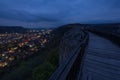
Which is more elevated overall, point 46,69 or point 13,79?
point 46,69

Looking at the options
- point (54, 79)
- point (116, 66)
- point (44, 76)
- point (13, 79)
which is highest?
point (54, 79)

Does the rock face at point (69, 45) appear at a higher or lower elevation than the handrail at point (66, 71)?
lower

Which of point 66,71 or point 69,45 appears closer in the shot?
point 66,71

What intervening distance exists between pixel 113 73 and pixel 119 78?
52 centimetres

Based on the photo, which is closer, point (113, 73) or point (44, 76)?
point (113, 73)

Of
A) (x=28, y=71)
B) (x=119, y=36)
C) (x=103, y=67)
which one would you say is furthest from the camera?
(x=28, y=71)

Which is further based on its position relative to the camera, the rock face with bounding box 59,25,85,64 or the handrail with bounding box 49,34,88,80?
the rock face with bounding box 59,25,85,64

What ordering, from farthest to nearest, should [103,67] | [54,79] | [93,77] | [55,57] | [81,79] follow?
[55,57] → [103,67] → [93,77] → [81,79] → [54,79]

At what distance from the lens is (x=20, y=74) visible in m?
34.0

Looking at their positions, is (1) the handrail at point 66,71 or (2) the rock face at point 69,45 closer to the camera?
(1) the handrail at point 66,71

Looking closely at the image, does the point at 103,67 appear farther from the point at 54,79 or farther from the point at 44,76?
the point at 44,76

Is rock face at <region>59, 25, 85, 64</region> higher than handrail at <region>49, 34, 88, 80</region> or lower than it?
lower

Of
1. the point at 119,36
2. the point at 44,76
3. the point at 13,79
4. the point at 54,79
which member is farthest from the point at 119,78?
the point at 13,79

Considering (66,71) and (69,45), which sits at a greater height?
(66,71)
